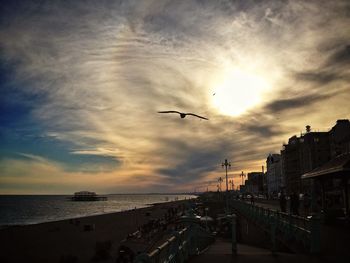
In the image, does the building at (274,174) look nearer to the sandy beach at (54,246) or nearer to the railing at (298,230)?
the sandy beach at (54,246)

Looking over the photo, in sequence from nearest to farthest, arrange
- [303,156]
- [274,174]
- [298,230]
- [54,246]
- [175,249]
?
1. [175,249]
2. [298,230]
3. [54,246]
4. [303,156]
5. [274,174]

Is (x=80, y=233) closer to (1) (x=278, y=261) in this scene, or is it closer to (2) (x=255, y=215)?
(2) (x=255, y=215)

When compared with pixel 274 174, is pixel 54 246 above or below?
below

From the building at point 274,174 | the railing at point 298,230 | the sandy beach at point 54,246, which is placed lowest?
the sandy beach at point 54,246

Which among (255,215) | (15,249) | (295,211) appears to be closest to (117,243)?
(15,249)

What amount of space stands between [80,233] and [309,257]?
136ft

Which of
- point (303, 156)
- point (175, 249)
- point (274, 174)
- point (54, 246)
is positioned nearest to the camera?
point (175, 249)

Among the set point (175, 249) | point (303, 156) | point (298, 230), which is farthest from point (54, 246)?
point (303, 156)

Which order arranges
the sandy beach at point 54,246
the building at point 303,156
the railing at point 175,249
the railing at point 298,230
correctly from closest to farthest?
the railing at point 175,249 < the railing at point 298,230 < the sandy beach at point 54,246 < the building at point 303,156

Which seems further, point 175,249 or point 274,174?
point 274,174

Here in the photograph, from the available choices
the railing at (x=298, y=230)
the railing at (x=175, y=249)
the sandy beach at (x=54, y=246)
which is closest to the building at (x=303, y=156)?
the sandy beach at (x=54, y=246)

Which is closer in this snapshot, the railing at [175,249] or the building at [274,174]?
the railing at [175,249]

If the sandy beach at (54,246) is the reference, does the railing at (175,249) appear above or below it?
above

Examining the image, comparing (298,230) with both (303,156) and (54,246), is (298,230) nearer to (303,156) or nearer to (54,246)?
(54,246)
